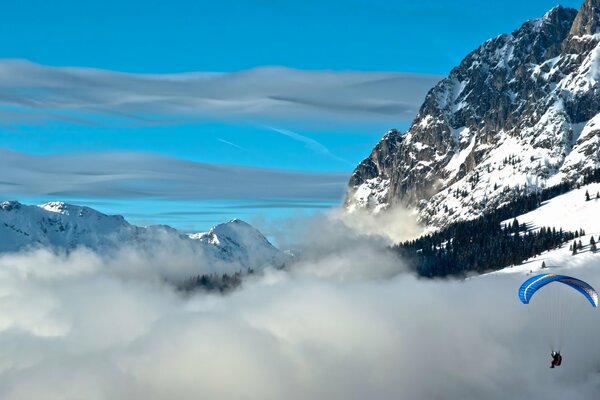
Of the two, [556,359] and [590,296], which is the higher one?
[590,296]

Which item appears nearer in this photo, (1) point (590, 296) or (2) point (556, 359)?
(2) point (556, 359)

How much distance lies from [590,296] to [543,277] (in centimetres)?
890

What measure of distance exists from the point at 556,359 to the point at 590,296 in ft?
50.9

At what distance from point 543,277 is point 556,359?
19362 millimetres

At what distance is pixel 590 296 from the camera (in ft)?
445

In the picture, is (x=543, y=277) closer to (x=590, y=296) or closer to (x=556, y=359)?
(x=590, y=296)

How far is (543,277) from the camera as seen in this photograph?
465 ft

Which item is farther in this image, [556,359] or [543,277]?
[543,277]

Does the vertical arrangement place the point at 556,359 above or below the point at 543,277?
below

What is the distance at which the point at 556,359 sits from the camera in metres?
126

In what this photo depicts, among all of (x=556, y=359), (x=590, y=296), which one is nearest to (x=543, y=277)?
(x=590, y=296)
